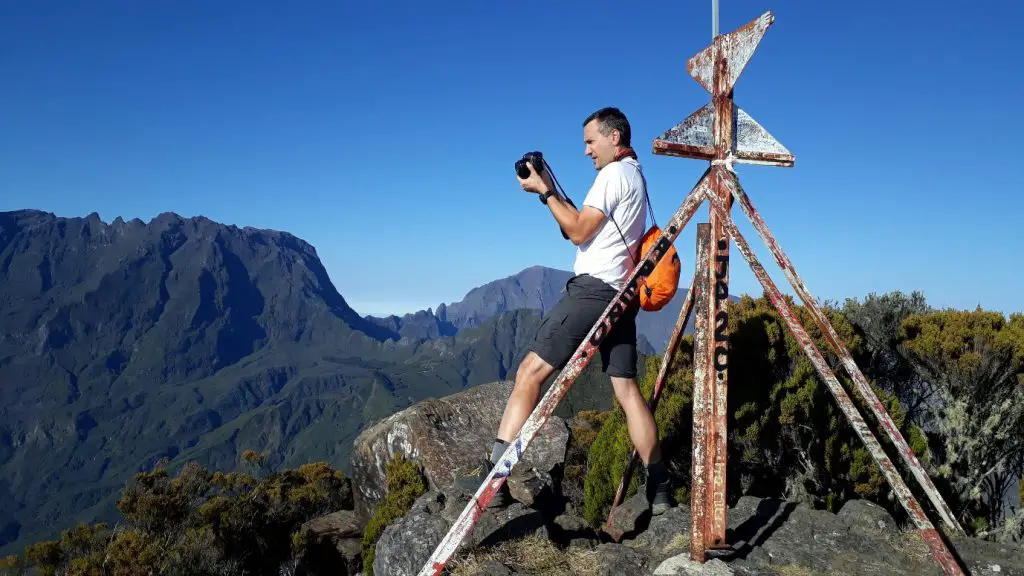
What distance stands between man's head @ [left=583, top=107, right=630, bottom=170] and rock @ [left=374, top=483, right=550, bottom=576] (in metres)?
2.86

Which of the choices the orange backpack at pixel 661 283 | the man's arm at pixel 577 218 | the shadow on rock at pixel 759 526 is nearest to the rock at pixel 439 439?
the shadow on rock at pixel 759 526

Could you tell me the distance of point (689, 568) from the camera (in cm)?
388

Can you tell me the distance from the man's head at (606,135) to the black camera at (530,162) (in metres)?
0.51

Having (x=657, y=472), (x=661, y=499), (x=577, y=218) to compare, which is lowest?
(x=661, y=499)

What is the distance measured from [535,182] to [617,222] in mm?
651

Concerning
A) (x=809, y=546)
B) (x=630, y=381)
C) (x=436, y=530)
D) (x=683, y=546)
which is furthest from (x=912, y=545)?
(x=436, y=530)

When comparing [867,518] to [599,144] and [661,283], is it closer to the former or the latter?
[661,283]

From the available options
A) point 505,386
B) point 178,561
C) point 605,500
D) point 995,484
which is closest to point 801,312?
point 995,484

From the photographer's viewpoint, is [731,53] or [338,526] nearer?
[731,53]

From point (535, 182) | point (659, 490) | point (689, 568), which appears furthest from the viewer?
point (659, 490)

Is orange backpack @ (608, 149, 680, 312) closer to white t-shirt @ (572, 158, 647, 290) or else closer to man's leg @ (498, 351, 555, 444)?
white t-shirt @ (572, 158, 647, 290)

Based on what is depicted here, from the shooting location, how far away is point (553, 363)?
4.32 metres

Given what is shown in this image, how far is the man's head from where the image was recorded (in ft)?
14.7

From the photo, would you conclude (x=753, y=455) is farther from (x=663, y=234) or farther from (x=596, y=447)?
(x=663, y=234)
